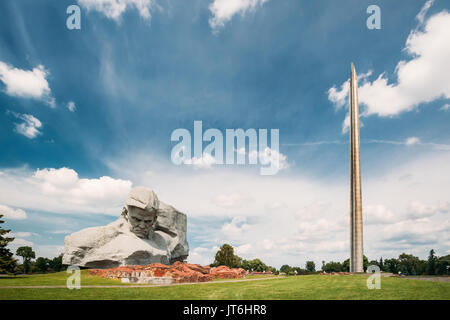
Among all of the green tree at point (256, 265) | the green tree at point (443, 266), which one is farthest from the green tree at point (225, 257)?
the green tree at point (443, 266)

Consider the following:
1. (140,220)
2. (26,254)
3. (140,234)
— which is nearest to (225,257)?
(140,234)

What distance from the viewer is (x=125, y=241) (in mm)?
32000

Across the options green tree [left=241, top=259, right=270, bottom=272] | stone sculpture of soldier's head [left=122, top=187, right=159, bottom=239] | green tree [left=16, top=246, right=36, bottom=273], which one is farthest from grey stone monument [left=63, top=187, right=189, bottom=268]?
green tree [left=241, top=259, right=270, bottom=272]

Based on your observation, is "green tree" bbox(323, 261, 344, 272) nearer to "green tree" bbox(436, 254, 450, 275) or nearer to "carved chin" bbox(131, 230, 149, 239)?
"green tree" bbox(436, 254, 450, 275)

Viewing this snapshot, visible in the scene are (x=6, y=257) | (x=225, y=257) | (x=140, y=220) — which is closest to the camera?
(x=6, y=257)

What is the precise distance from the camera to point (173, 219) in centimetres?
4500

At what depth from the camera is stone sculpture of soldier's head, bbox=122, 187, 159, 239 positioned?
32.9 meters

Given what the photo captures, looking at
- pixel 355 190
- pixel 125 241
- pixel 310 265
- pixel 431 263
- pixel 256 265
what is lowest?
pixel 256 265

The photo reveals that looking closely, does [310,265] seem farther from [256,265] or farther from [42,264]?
[42,264]

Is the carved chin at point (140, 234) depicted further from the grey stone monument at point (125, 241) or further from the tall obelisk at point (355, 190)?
the tall obelisk at point (355, 190)

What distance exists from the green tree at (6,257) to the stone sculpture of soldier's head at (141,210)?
1117cm

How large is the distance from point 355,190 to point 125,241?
83.5 feet
